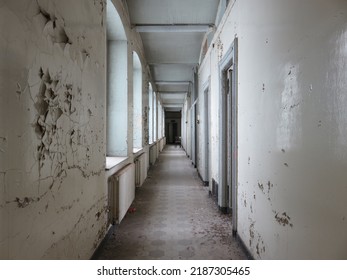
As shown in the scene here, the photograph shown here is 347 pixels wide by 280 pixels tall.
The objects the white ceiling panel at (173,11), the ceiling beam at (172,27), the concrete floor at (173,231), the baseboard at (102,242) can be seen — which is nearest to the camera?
the baseboard at (102,242)

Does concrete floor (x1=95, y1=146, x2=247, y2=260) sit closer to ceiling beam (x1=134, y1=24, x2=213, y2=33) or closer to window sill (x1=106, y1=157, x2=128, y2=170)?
window sill (x1=106, y1=157, x2=128, y2=170)

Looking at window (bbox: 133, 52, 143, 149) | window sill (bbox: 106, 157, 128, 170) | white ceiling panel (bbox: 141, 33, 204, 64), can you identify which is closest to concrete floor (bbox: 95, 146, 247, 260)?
window sill (bbox: 106, 157, 128, 170)

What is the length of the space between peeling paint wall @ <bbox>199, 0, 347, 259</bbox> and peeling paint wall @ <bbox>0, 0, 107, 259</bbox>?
152 cm

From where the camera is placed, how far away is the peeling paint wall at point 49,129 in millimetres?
1325

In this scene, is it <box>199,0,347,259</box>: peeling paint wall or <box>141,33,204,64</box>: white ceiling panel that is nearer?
<box>199,0,347,259</box>: peeling paint wall

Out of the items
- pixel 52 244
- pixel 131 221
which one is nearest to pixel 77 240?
pixel 52 244

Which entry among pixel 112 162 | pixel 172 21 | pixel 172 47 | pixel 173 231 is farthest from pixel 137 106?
pixel 173 231

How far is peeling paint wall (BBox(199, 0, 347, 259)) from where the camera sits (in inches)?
52.4

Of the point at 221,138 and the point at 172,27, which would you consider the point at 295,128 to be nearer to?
the point at 221,138

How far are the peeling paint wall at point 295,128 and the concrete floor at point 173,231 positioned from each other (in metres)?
0.51

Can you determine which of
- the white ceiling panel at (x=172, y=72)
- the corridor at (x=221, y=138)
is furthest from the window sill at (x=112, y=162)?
the white ceiling panel at (x=172, y=72)

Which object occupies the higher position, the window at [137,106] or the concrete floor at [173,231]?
the window at [137,106]

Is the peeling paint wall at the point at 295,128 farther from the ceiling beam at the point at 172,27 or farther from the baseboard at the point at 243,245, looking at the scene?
the ceiling beam at the point at 172,27

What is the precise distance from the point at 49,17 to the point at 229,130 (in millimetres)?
3265
